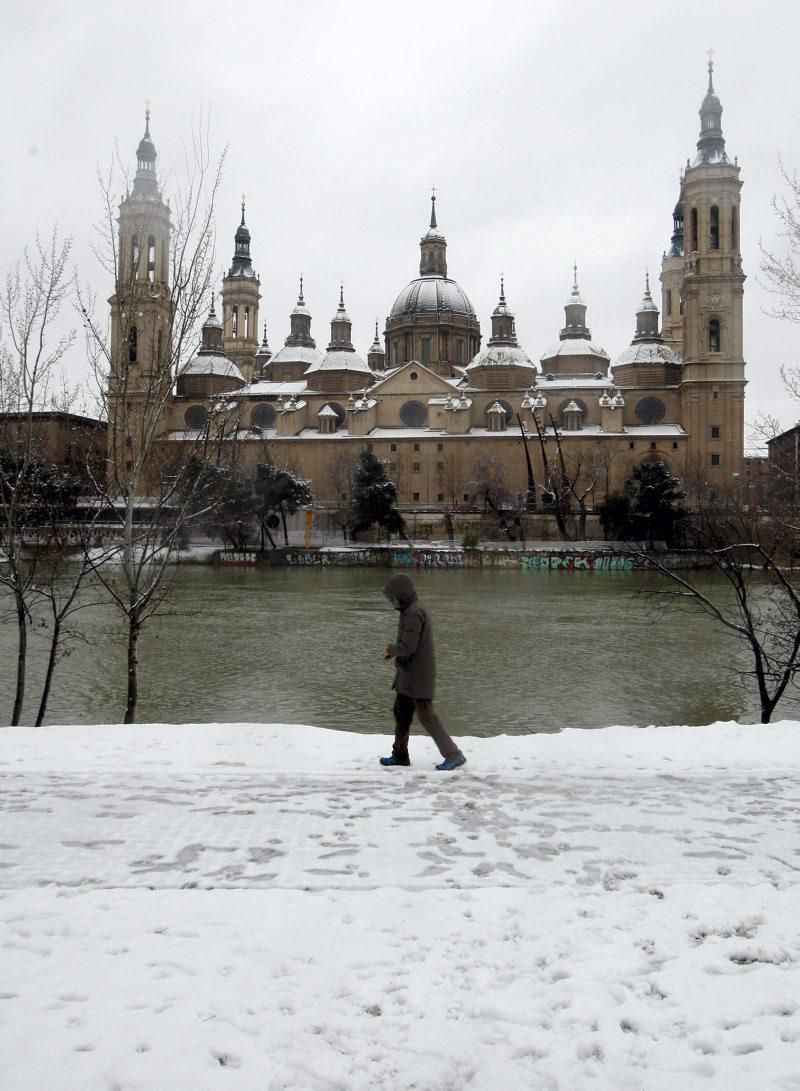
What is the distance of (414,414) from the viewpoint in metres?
55.8

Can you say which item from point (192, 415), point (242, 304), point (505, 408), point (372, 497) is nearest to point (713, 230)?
point (505, 408)

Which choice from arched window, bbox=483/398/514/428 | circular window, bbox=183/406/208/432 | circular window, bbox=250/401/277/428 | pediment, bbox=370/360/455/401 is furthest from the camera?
circular window, bbox=250/401/277/428

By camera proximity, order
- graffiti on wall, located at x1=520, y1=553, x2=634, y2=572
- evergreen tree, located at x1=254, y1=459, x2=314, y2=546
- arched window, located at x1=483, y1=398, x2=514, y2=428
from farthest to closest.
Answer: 1. arched window, located at x1=483, y1=398, x2=514, y2=428
2. evergreen tree, located at x1=254, y1=459, x2=314, y2=546
3. graffiti on wall, located at x1=520, y1=553, x2=634, y2=572

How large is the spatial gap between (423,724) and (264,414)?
183ft

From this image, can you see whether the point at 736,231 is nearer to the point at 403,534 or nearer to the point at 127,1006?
the point at 403,534

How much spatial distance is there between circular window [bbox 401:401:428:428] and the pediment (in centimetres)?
56

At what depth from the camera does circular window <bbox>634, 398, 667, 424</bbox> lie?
54500 mm

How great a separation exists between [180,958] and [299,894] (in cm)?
65

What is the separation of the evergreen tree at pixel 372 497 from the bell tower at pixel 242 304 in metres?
26.9

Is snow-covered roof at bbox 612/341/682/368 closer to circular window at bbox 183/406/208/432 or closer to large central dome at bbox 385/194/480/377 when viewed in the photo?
large central dome at bbox 385/194/480/377

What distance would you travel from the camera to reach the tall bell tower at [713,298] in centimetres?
5162

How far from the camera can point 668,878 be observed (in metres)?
3.71

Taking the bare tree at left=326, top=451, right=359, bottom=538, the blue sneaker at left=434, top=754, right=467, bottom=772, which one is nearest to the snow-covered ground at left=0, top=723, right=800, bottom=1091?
the blue sneaker at left=434, top=754, right=467, bottom=772

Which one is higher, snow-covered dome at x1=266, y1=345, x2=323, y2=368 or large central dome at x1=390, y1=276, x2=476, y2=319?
large central dome at x1=390, y1=276, x2=476, y2=319
